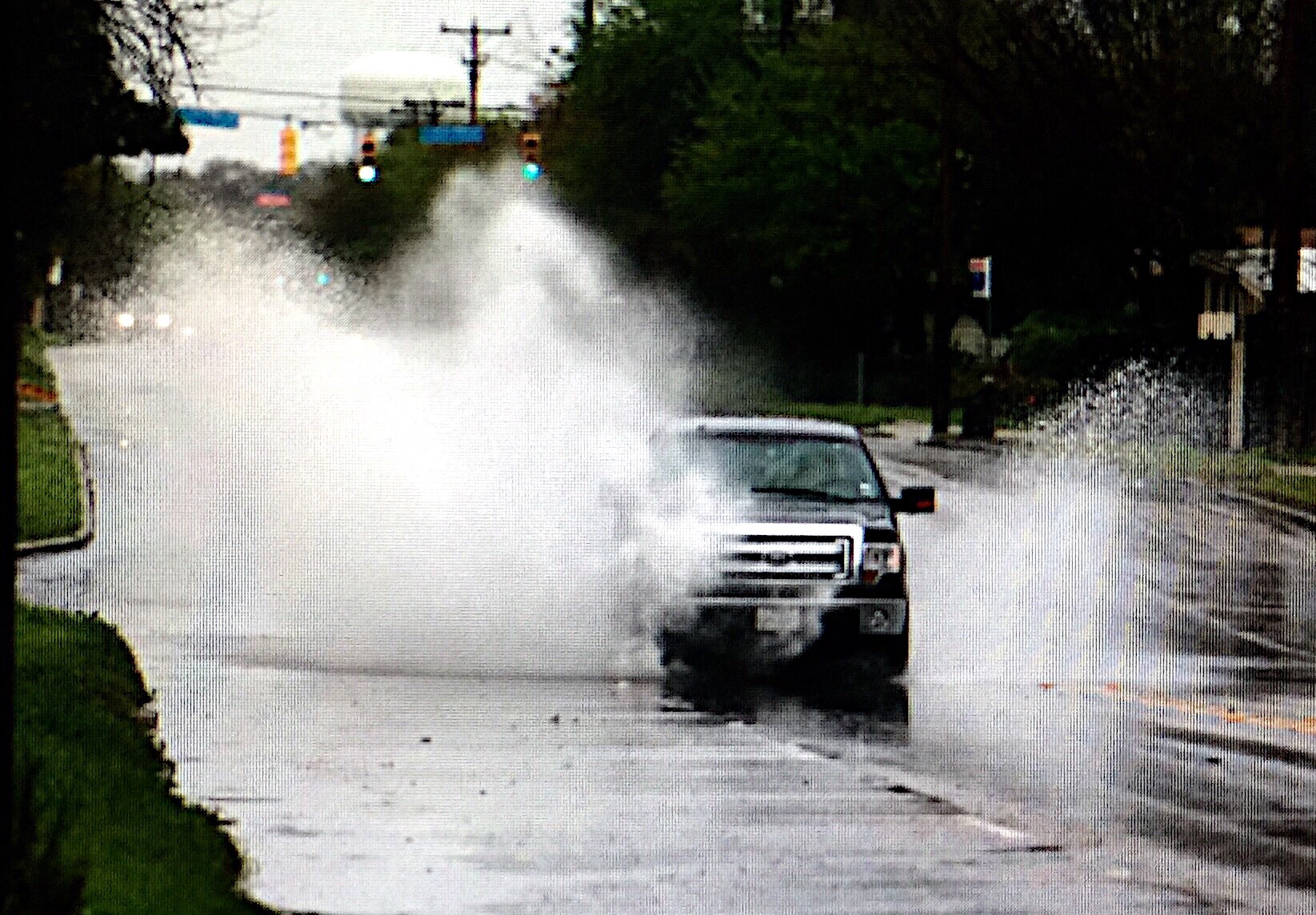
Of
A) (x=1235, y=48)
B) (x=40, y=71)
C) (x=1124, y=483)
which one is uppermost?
(x=1235, y=48)

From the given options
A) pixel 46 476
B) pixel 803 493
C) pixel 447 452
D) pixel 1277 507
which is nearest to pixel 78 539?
pixel 46 476

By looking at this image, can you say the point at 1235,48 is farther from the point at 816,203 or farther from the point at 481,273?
the point at 481,273

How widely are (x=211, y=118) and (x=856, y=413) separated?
1975 cm

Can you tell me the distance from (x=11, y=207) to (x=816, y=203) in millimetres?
69955

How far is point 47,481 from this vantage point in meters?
34.8

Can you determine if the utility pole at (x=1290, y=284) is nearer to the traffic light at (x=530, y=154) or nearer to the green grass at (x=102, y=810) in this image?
the traffic light at (x=530, y=154)

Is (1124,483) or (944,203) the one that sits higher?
(944,203)

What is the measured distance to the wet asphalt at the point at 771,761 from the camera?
10.8 meters

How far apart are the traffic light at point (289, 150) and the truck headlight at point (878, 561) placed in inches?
1904

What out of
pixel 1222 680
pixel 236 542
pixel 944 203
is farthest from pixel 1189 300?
pixel 1222 680

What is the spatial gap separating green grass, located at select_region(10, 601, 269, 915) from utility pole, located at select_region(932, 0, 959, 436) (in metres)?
43.0

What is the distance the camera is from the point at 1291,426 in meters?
47.2

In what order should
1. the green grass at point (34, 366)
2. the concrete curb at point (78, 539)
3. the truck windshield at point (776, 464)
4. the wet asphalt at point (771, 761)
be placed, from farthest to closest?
the green grass at point (34, 366) → the concrete curb at point (78, 539) → the truck windshield at point (776, 464) → the wet asphalt at point (771, 761)

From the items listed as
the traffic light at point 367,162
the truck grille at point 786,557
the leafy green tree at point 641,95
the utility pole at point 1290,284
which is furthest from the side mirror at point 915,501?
the leafy green tree at point 641,95
